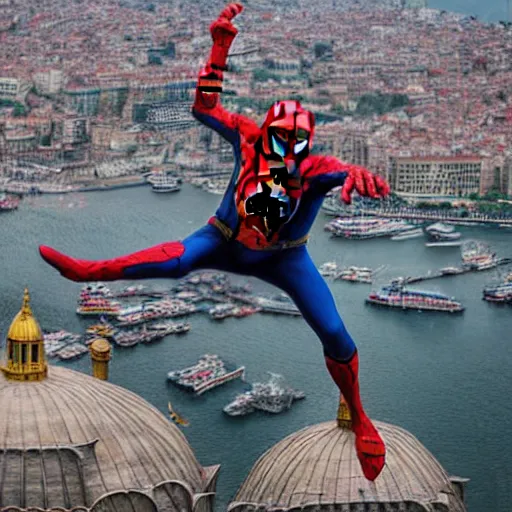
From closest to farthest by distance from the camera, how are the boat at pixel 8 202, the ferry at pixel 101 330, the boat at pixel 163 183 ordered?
1. the ferry at pixel 101 330
2. the boat at pixel 8 202
3. the boat at pixel 163 183

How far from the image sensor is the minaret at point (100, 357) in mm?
11172

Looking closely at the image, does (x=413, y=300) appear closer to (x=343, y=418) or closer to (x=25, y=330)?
(x=343, y=418)

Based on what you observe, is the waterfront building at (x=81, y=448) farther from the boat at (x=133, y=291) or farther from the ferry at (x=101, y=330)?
the boat at (x=133, y=291)

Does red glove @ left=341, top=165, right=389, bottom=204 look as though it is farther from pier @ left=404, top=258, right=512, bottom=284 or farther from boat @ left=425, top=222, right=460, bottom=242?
boat @ left=425, top=222, right=460, bottom=242

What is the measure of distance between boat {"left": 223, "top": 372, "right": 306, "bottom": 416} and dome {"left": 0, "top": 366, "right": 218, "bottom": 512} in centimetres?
840

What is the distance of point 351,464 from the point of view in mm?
10602

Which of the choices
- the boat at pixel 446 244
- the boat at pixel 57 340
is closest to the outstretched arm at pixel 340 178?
the boat at pixel 57 340

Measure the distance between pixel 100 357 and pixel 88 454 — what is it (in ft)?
3.83

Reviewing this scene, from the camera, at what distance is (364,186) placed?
27.5 feet

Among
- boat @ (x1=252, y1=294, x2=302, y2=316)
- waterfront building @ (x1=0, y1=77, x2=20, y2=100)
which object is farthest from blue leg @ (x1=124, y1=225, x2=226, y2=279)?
waterfront building @ (x1=0, y1=77, x2=20, y2=100)

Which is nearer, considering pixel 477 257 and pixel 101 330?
pixel 101 330

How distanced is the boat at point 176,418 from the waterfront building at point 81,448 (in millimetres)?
6461

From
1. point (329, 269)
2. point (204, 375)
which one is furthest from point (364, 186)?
point (329, 269)

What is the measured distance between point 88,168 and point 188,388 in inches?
443
